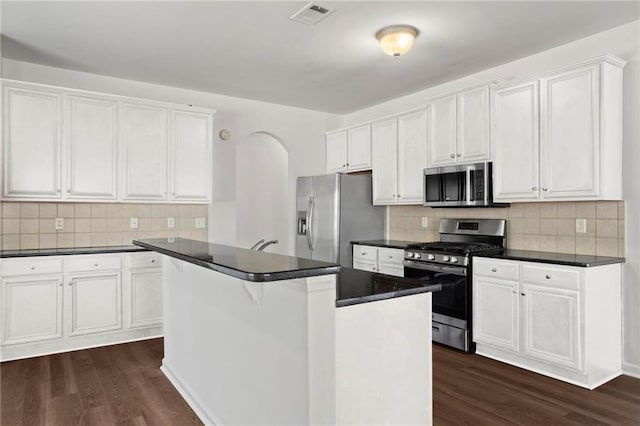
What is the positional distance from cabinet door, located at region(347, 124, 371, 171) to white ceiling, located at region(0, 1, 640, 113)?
73cm

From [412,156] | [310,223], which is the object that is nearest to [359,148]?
[412,156]

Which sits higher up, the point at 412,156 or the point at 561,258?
the point at 412,156

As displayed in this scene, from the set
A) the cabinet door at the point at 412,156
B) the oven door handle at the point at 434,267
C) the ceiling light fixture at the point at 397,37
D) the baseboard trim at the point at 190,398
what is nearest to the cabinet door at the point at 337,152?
the cabinet door at the point at 412,156

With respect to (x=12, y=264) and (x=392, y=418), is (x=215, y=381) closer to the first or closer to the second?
(x=392, y=418)

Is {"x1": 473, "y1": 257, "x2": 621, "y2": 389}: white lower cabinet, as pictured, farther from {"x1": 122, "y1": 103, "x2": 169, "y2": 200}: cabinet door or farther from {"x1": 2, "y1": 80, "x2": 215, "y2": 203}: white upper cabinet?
{"x1": 122, "y1": 103, "x2": 169, "y2": 200}: cabinet door

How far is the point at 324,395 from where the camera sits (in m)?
1.65

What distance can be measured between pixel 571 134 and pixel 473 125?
0.87m

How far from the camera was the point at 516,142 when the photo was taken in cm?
358

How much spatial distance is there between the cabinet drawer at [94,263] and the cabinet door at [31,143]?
2.05 ft

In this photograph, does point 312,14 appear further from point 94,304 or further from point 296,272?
point 94,304

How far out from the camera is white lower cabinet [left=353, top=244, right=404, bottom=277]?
4477 millimetres

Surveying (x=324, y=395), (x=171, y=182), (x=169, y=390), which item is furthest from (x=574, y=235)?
(x=171, y=182)

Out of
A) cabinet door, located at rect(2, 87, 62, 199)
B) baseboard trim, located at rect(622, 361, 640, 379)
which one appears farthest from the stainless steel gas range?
cabinet door, located at rect(2, 87, 62, 199)

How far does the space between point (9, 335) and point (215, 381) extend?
86.9 inches
